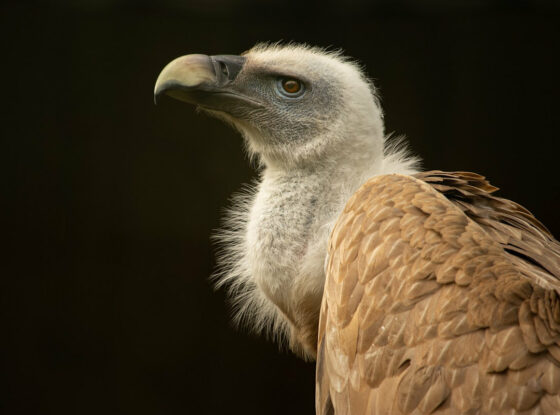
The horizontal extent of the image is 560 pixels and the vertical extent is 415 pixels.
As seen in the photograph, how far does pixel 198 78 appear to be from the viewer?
290cm

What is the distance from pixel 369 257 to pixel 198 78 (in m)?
1.00

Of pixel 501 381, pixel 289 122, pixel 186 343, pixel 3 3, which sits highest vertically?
pixel 3 3

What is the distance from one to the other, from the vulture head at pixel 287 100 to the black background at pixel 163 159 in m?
2.30

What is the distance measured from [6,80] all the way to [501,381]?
4.38m

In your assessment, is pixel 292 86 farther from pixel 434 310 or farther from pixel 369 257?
pixel 434 310

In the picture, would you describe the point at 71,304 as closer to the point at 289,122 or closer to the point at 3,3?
the point at 3,3

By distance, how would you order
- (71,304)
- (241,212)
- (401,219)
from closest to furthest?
(401,219) < (241,212) < (71,304)

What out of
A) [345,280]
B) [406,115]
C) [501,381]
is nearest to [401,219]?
[345,280]

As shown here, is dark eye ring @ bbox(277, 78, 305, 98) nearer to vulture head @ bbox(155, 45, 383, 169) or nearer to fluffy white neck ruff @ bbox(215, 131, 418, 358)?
vulture head @ bbox(155, 45, 383, 169)

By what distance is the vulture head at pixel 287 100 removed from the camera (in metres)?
2.91

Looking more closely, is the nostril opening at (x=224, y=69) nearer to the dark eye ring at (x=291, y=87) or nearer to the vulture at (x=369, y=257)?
the vulture at (x=369, y=257)

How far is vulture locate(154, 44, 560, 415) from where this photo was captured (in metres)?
1.99

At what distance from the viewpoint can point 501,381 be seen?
1.93 m

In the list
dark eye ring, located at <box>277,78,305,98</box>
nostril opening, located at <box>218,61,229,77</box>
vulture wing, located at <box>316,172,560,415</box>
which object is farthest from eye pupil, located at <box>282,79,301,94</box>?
vulture wing, located at <box>316,172,560,415</box>
